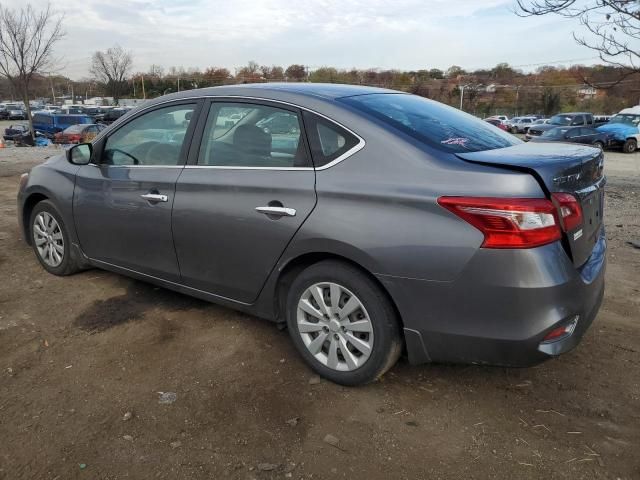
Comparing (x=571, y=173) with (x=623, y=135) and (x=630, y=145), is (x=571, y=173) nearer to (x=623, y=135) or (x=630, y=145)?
(x=623, y=135)

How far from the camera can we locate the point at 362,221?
263cm

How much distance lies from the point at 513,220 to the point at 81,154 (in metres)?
3.32

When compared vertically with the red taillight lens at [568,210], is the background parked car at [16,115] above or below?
above

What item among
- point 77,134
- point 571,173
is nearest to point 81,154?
point 571,173

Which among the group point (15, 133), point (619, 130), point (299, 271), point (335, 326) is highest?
point (619, 130)

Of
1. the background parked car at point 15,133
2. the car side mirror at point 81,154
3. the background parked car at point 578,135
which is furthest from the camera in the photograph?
the background parked car at point 15,133

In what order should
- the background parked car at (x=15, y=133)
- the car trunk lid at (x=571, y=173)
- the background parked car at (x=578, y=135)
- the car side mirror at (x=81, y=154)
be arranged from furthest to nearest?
the background parked car at (x=15, y=133)
the background parked car at (x=578, y=135)
the car side mirror at (x=81, y=154)
the car trunk lid at (x=571, y=173)

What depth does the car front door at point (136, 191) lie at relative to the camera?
353 centimetres

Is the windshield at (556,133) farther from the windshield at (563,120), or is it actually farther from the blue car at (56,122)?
the blue car at (56,122)

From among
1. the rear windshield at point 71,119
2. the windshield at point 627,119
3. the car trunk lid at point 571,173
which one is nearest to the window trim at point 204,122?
the car trunk lid at point 571,173

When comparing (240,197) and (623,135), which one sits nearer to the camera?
(240,197)

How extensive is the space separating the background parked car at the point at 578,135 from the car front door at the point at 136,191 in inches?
810

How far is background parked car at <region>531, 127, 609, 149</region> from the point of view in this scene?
21547 millimetres

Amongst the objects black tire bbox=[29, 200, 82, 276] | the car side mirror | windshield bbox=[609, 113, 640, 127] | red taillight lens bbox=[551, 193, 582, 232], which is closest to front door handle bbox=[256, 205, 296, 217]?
red taillight lens bbox=[551, 193, 582, 232]
